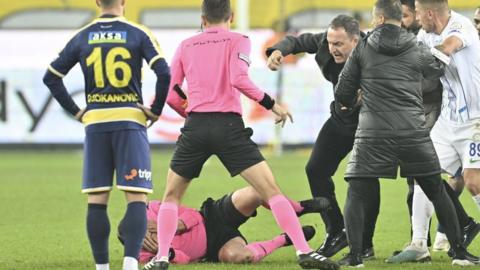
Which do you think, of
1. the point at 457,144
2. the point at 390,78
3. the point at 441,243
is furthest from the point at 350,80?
the point at 441,243

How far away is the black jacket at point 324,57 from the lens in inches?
348

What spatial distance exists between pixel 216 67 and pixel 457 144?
7.58 feet

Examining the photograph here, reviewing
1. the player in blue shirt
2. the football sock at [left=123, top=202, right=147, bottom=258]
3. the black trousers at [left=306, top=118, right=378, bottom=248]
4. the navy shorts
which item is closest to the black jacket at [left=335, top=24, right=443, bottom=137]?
the black trousers at [left=306, top=118, right=378, bottom=248]

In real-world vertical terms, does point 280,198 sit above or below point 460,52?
below

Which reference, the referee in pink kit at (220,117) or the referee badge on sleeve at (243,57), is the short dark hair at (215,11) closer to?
the referee in pink kit at (220,117)

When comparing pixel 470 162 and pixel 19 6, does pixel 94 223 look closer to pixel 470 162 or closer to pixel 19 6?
pixel 470 162

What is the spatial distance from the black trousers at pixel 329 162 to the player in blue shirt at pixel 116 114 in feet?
6.66

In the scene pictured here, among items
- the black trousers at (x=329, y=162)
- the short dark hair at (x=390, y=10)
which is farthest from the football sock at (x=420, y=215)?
the short dark hair at (x=390, y=10)

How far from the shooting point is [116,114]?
728cm

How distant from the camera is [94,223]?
7.33 m

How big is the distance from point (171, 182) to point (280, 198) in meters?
0.79

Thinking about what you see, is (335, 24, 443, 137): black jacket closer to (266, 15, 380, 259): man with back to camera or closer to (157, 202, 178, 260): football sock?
(266, 15, 380, 259): man with back to camera

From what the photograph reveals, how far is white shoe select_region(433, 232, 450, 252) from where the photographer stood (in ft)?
30.9

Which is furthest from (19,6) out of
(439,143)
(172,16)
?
(439,143)
